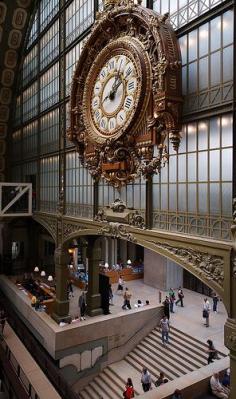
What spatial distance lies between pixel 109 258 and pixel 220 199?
22351mm

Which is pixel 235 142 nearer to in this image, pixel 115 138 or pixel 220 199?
pixel 220 199

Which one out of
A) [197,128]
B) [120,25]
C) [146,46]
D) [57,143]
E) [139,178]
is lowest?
[139,178]

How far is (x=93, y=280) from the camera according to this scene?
1758 cm

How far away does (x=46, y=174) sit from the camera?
19578 mm

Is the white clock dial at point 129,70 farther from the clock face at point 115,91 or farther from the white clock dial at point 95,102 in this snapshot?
the white clock dial at point 95,102

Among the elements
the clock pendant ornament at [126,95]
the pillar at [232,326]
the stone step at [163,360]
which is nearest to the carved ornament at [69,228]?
the clock pendant ornament at [126,95]

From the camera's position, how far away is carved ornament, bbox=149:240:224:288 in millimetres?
7457

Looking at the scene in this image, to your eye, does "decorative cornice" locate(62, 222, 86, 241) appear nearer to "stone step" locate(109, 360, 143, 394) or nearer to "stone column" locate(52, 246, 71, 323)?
"stone column" locate(52, 246, 71, 323)

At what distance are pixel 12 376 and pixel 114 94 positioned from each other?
35.8ft

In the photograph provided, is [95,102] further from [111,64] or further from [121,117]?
[121,117]

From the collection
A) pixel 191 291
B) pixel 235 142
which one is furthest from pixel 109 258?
pixel 235 142

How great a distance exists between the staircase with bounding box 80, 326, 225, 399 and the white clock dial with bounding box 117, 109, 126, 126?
10.3 metres

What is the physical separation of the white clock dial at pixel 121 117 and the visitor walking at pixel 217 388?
358 inches

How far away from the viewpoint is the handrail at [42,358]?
38.7 ft
